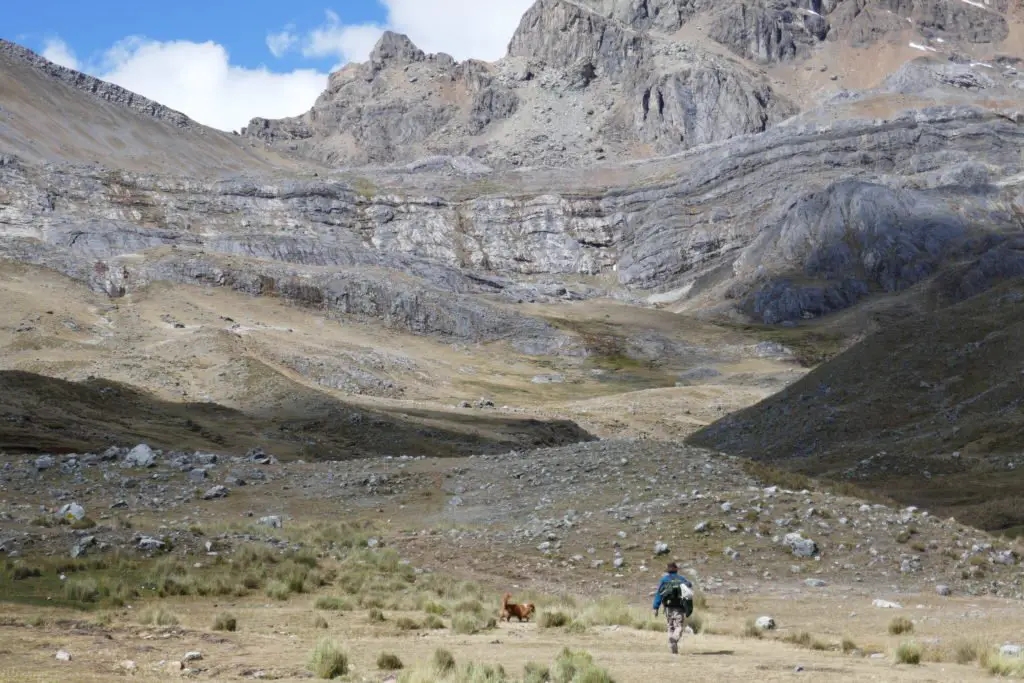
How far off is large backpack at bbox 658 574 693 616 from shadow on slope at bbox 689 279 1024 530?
25337 millimetres

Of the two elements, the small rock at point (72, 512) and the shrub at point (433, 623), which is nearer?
the shrub at point (433, 623)

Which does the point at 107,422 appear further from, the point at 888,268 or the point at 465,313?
the point at 888,268

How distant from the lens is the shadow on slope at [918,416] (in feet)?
146

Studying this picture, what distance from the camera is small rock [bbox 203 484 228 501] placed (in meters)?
33.3

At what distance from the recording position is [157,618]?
1855 centimetres

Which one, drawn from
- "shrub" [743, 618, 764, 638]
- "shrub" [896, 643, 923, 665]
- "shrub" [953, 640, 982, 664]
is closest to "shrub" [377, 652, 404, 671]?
"shrub" [743, 618, 764, 638]

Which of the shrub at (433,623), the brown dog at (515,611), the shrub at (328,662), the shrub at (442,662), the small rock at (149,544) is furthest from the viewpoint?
the small rock at (149,544)

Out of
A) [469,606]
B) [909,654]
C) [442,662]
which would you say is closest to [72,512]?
[469,606]

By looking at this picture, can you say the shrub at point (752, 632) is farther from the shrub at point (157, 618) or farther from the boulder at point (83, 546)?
the boulder at point (83, 546)

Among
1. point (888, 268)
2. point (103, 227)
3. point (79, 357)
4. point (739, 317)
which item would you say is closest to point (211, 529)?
point (79, 357)

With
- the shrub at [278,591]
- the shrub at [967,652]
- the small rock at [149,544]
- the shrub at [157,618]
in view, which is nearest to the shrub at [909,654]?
the shrub at [967,652]

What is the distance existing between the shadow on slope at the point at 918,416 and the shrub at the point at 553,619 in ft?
79.0

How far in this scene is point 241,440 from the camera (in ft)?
172

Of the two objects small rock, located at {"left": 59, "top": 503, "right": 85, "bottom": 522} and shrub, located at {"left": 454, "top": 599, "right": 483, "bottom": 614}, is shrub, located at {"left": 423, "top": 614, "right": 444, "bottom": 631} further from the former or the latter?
small rock, located at {"left": 59, "top": 503, "right": 85, "bottom": 522}
